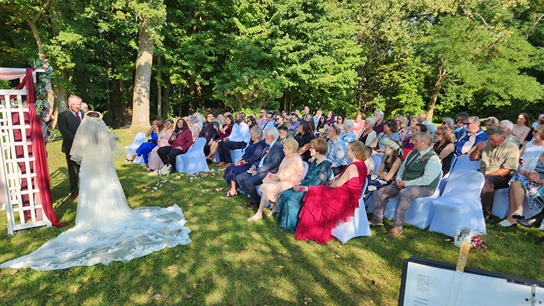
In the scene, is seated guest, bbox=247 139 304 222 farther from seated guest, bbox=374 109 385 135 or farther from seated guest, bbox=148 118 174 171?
seated guest, bbox=148 118 174 171

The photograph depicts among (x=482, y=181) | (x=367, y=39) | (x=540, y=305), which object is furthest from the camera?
(x=367, y=39)

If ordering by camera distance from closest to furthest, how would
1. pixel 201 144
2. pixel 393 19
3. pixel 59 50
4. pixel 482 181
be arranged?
pixel 482 181 → pixel 201 144 → pixel 59 50 → pixel 393 19

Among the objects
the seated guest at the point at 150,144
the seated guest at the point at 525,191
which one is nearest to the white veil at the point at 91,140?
the seated guest at the point at 150,144

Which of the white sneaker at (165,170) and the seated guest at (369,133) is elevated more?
the seated guest at (369,133)

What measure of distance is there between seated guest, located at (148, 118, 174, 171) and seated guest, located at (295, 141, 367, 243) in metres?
5.19

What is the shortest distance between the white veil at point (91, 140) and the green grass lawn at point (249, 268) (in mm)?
1179

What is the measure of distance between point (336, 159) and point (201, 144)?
3787 mm

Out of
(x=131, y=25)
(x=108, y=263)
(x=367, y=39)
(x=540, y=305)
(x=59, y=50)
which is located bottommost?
(x=108, y=263)

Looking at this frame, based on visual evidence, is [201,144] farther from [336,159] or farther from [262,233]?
[262,233]

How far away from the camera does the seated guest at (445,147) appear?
5668mm

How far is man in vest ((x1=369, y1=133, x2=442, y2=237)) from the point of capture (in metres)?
4.73

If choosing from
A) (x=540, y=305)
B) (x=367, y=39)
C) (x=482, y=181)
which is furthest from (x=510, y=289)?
(x=367, y=39)

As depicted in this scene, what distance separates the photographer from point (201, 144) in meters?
8.52

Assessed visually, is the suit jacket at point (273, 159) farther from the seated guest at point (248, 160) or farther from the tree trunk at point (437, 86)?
the tree trunk at point (437, 86)
